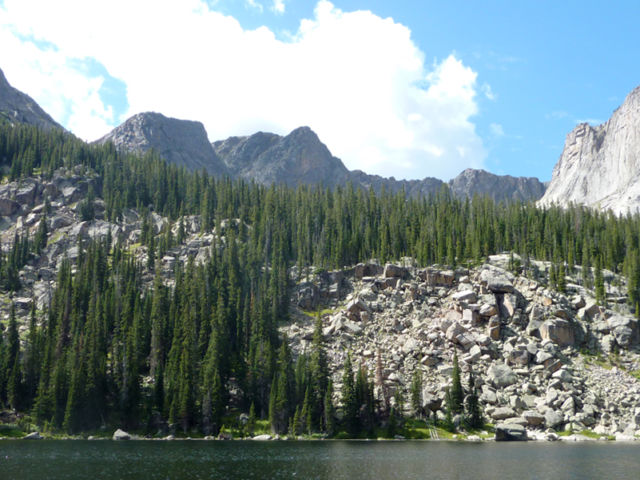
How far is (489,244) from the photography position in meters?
154

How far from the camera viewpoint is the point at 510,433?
92.6m

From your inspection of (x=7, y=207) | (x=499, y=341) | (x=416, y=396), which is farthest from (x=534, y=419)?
(x=7, y=207)

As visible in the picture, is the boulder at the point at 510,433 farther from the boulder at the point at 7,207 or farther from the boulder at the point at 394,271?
the boulder at the point at 7,207

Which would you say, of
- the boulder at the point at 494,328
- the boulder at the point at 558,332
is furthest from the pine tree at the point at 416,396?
the boulder at the point at 558,332

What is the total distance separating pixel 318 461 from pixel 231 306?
74.1 m

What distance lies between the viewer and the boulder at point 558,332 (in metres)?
117

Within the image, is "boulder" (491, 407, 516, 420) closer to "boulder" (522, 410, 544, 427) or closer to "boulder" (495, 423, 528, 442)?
"boulder" (522, 410, 544, 427)

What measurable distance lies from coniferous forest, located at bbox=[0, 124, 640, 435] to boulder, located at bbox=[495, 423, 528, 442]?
935 centimetres

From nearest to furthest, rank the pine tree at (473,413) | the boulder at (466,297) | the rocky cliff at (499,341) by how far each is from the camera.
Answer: the pine tree at (473,413) < the rocky cliff at (499,341) < the boulder at (466,297)

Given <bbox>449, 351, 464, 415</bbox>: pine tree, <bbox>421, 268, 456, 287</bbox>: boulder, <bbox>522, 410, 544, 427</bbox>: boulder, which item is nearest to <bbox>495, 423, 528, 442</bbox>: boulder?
<bbox>522, 410, 544, 427</bbox>: boulder

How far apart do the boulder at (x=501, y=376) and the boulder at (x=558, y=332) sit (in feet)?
49.1

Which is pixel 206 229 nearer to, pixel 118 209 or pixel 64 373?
pixel 118 209

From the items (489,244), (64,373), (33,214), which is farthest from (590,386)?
(33,214)

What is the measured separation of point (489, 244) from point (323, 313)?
177ft
